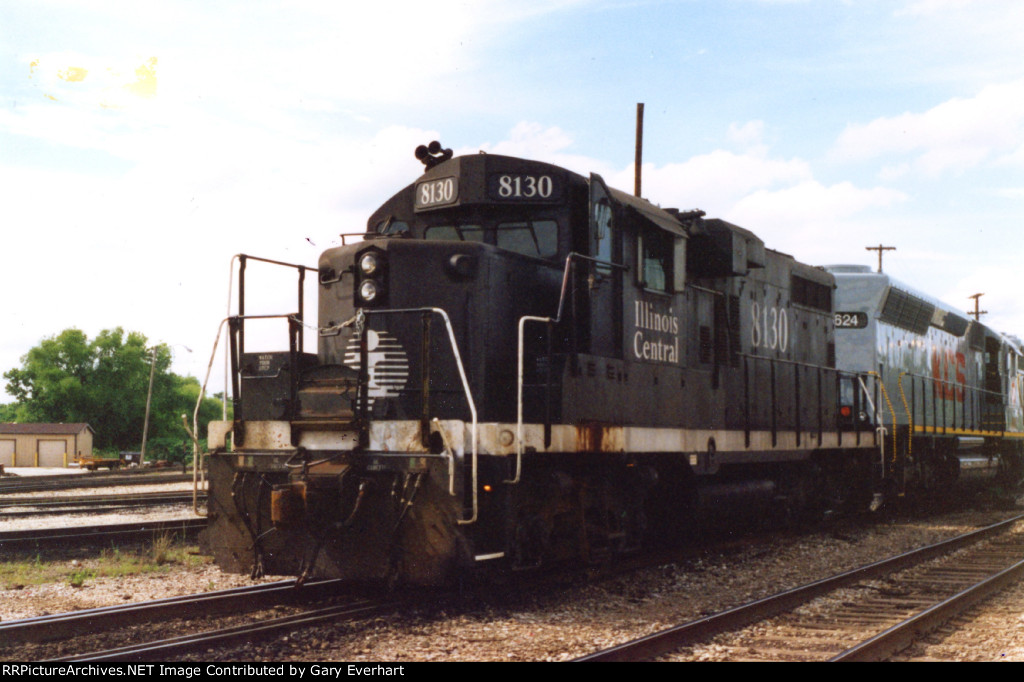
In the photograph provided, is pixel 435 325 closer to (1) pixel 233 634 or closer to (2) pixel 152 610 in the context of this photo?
(1) pixel 233 634

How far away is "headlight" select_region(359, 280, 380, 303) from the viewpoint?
24.4 feet

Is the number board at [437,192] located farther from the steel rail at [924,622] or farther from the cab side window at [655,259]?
the steel rail at [924,622]

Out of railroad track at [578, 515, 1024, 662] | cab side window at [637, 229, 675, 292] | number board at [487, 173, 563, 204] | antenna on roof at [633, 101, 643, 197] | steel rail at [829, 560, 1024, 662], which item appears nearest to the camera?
steel rail at [829, 560, 1024, 662]

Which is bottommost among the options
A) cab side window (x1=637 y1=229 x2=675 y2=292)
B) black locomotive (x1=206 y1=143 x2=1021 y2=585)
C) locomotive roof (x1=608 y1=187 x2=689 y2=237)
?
black locomotive (x1=206 y1=143 x2=1021 y2=585)

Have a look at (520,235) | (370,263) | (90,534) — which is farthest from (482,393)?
(90,534)

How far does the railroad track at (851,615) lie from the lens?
5.78 meters

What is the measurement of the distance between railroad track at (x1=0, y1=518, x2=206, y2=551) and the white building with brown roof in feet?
166

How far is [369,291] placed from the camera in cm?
747

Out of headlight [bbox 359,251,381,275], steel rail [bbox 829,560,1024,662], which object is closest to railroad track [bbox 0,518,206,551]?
headlight [bbox 359,251,381,275]

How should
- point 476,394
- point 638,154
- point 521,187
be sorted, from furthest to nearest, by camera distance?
point 638,154, point 521,187, point 476,394

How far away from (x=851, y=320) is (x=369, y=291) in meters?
10.4

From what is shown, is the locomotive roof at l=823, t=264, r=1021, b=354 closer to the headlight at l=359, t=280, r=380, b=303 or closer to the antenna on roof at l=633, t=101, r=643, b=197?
the antenna on roof at l=633, t=101, r=643, b=197

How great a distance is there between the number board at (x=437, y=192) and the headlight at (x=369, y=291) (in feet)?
3.33

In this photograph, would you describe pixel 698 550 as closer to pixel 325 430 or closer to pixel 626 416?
pixel 626 416
